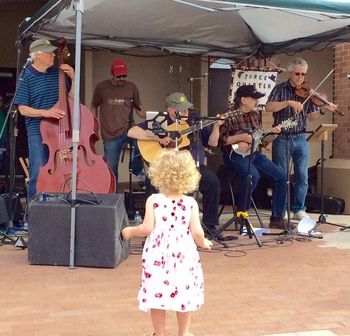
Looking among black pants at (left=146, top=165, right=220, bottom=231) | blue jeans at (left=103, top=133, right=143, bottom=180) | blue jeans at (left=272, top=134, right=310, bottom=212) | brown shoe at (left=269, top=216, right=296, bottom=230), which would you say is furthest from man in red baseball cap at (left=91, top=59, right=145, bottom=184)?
brown shoe at (left=269, top=216, right=296, bottom=230)

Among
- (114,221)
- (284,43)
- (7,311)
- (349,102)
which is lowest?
(7,311)

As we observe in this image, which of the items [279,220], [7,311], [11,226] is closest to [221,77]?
[279,220]

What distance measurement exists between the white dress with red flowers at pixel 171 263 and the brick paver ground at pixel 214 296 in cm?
51

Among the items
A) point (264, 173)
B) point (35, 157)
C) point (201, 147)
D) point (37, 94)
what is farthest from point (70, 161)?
point (264, 173)

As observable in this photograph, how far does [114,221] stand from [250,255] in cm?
146

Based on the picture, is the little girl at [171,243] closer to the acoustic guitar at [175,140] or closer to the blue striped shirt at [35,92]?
the acoustic guitar at [175,140]

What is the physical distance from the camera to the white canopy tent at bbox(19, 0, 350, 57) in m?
6.80

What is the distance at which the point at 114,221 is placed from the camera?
17.0 ft

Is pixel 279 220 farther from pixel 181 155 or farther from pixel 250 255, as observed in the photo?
pixel 181 155

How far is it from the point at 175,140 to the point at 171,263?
3.23 meters

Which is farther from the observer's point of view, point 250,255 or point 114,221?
point 250,255

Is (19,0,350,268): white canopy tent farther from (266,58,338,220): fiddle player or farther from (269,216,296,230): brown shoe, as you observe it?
(269,216,296,230): brown shoe

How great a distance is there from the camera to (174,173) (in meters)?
3.24

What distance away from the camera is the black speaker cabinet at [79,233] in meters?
5.21
